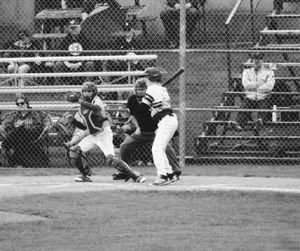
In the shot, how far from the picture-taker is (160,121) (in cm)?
1877

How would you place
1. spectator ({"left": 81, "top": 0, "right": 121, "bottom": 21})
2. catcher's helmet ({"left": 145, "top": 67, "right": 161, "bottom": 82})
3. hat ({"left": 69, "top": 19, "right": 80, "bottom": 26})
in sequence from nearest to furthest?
catcher's helmet ({"left": 145, "top": 67, "right": 161, "bottom": 82}) → spectator ({"left": 81, "top": 0, "right": 121, "bottom": 21}) → hat ({"left": 69, "top": 19, "right": 80, "bottom": 26})

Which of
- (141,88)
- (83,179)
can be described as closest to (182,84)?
(141,88)

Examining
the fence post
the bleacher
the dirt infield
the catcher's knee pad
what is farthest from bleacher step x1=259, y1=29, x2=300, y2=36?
the catcher's knee pad

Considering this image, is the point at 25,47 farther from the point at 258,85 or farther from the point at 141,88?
the point at 141,88

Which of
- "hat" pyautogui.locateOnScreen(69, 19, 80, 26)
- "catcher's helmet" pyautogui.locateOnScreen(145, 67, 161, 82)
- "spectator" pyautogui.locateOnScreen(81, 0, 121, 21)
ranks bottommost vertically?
"catcher's helmet" pyautogui.locateOnScreen(145, 67, 161, 82)

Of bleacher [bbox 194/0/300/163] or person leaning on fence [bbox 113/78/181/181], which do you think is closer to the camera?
person leaning on fence [bbox 113/78/181/181]

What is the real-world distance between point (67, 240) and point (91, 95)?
5802 mm

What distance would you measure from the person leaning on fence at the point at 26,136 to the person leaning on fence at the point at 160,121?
3.46 meters

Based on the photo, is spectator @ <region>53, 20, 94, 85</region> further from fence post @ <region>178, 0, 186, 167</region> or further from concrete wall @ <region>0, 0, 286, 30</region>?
Answer: concrete wall @ <region>0, 0, 286, 30</region>

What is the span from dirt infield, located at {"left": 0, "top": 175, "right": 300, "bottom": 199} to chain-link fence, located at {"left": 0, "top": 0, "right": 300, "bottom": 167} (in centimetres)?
190

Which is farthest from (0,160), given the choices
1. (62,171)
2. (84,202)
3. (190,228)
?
(190,228)

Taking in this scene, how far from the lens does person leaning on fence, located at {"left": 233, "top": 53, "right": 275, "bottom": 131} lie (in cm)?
2200

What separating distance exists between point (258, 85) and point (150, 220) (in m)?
7.59

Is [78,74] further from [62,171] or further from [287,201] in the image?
[287,201]
